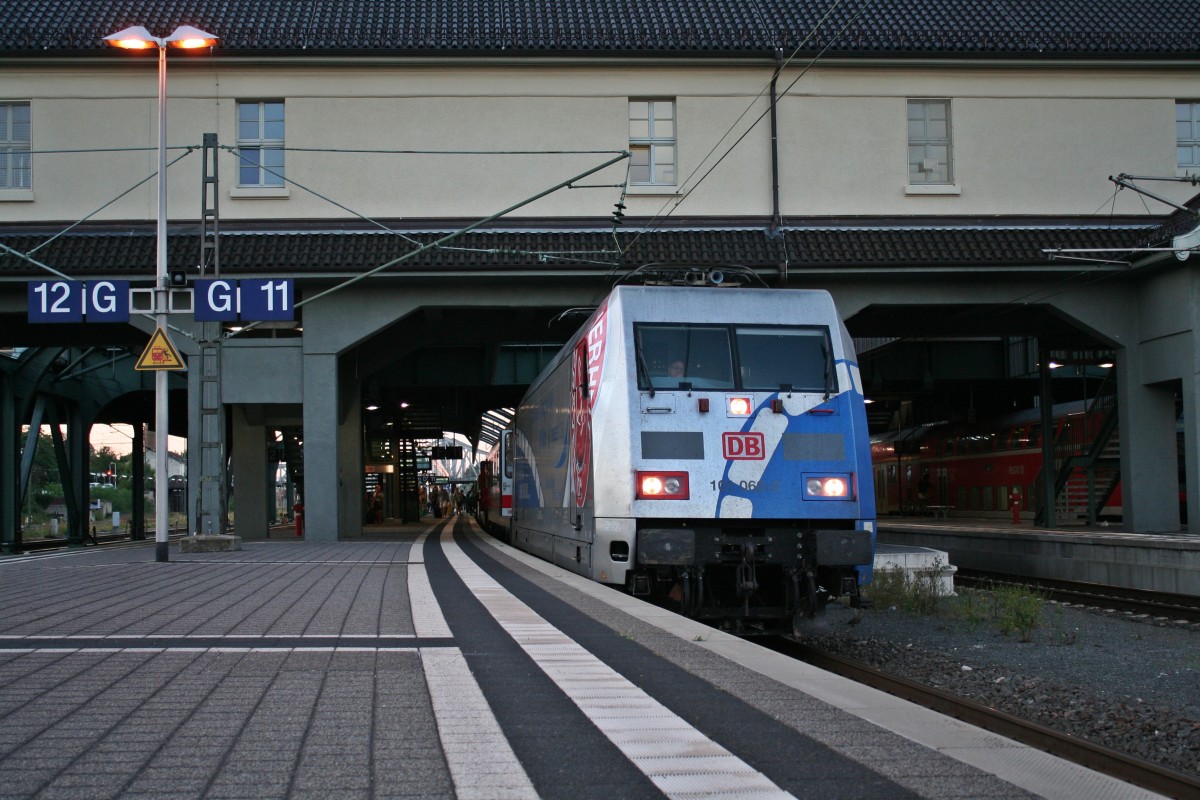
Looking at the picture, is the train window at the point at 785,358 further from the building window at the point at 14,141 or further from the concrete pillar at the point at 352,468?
the building window at the point at 14,141

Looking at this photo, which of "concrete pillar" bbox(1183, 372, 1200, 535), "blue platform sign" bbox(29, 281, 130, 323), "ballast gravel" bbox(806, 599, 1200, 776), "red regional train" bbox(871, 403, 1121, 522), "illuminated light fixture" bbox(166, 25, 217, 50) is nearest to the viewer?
"ballast gravel" bbox(806, 599, 1200, 776)

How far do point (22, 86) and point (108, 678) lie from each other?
20.8 meters

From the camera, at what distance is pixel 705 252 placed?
22.4 m

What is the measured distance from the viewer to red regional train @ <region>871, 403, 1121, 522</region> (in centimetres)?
2708

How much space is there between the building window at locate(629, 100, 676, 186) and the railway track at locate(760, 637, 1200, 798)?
14279 millimetres

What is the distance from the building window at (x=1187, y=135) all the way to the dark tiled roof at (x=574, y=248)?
5.85ft

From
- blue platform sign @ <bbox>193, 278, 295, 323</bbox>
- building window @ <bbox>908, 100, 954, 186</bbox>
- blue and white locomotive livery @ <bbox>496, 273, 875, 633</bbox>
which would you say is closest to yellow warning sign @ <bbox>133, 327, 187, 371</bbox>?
blue platform sign @ <bbox>193, 278, 295, 323</bbox>

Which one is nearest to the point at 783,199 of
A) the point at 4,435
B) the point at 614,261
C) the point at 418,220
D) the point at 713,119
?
the point at 713,119

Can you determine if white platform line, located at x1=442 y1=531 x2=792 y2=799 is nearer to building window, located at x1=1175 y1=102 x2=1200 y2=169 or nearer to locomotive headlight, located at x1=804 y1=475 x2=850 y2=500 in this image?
locomotive headlight, located at x1=804 y1=475 x2=850 y2=500

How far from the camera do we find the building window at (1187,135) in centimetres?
2388

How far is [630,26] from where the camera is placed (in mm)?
23953

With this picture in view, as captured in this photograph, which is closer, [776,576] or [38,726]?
[38,726]

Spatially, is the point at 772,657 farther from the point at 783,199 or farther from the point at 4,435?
the point at 4,435

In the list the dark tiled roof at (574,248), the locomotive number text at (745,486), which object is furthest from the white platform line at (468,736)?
the dark tiled roof at (574,248)
